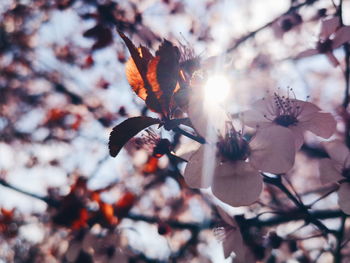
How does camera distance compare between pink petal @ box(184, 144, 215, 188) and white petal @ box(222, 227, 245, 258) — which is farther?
white petal @ box(222, 227, 245, 258)

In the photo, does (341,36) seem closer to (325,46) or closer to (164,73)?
(325,46)

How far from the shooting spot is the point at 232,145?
113 centimetres

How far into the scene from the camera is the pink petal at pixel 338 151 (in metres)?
1.36

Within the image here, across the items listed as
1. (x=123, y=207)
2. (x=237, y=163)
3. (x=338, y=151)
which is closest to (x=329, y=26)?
(x=338, y=151)

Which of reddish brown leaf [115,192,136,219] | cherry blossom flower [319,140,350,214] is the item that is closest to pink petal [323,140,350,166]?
cherry blossom flower [319,140,350,214]

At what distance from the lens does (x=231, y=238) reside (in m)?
1.48

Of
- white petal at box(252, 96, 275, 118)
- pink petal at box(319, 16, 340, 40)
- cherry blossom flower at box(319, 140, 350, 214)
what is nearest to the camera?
cherry blossom flower at box(319, 140, 350, 214)

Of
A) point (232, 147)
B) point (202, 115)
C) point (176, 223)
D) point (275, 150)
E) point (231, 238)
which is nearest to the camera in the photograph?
point (202, 115)

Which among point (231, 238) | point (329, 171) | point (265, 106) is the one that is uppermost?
point (265, 106)

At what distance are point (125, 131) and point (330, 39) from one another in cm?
152

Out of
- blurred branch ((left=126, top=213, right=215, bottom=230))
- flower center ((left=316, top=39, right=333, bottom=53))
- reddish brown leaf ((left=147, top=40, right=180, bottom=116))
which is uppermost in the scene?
reddish brown leaf ((left=147, top=40, right=180, bottom=116))

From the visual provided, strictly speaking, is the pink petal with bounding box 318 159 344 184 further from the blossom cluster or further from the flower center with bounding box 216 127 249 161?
the flower center with bounding box 216 127 249 161

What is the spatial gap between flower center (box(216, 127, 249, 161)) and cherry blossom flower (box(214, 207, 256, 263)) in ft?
1.42

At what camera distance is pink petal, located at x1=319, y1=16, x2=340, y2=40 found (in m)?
1.79
